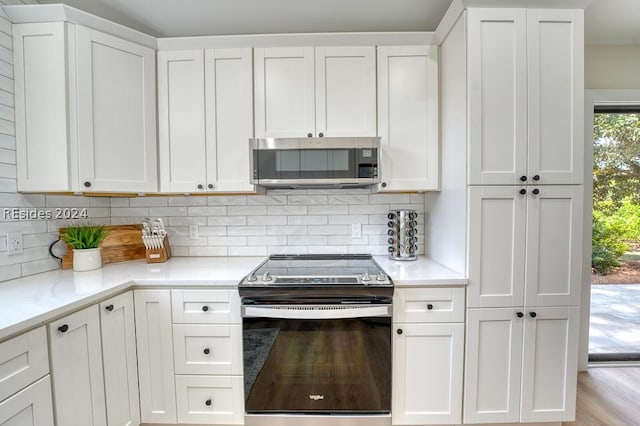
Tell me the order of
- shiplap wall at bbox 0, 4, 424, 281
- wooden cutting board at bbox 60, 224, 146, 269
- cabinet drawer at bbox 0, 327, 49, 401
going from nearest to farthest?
cabinet drawer at bbox 0, 327, 49, 401, wooden cutting board at bbox 60, 224, 146, 269, shiplap wall at bbox 0, 4, 424, 281

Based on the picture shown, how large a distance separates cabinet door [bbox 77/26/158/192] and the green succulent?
34 centimetres

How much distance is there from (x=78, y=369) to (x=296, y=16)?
227 cm

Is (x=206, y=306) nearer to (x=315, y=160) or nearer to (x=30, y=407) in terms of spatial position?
(x=30, y=407)

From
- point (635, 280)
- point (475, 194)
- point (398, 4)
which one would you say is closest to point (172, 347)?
point (475, 194)

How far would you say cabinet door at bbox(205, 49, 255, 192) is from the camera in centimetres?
188

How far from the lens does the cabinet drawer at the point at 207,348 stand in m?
1.57

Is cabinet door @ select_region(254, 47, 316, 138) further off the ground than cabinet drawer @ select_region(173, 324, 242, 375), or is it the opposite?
cabinet door @ select_region(254, 47, 316, 138)

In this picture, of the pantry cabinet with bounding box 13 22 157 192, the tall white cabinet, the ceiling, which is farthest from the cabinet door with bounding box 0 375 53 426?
the ceiling

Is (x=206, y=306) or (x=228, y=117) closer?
(x=206, y=306)

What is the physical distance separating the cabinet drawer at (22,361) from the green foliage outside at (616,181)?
139 inches

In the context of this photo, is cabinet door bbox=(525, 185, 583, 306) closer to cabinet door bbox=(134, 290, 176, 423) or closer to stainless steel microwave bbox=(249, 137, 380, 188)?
stainless steel microwave bbox=(249, 137, 380, 188)

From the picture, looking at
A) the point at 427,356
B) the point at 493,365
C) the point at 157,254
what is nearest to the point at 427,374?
the point at 427,356

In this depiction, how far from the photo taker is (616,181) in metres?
2.31

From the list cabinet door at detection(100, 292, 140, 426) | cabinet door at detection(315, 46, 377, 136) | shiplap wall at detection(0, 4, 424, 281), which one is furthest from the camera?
shiplap wall at detection(0, 4, 424, 281)
